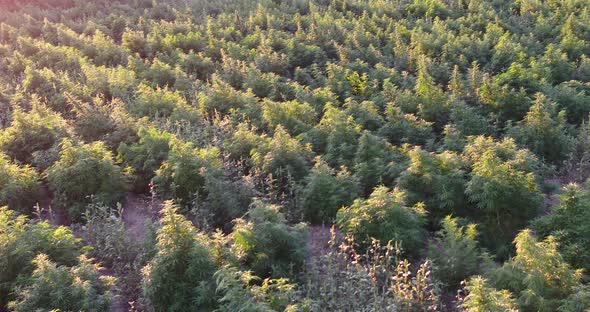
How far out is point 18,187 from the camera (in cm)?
797

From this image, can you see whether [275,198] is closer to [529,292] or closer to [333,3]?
[529,292]

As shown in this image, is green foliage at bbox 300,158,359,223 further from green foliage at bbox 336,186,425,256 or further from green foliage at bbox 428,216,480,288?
green foliage at bbox 428,216,480,288

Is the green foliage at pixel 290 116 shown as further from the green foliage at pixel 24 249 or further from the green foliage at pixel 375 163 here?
the green foliage at pixel 24 249

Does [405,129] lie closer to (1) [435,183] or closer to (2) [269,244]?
(1) [435,183]

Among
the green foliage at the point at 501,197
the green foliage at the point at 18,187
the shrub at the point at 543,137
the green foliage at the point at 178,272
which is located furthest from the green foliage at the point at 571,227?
the green foliage at the point at 18,187

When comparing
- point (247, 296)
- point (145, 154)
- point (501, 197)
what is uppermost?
point (247, 296)

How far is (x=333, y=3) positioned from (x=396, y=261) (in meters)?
17.7

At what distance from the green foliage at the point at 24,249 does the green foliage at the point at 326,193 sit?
10.8ft

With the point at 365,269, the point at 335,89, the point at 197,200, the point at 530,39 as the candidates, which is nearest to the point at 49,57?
the point at 335,89

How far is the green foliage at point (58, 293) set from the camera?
5461 millimetres

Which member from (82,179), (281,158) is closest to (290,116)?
(281,158)

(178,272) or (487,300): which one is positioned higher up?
(487,300)

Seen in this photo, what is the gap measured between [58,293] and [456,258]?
4.55m

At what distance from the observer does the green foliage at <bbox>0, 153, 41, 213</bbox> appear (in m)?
7.87
